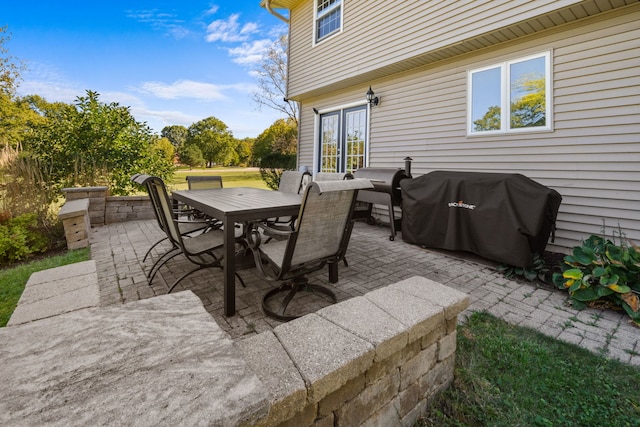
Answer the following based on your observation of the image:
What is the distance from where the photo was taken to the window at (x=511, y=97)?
4.05 metres

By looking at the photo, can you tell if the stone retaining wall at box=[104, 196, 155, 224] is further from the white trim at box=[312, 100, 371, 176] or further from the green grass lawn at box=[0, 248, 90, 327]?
the white trim at box=[312, 100, 371, 176]

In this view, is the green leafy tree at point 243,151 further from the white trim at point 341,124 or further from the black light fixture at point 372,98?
the black light fixture at point 372,98

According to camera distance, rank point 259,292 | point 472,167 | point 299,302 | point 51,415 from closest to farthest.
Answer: point 51,415 < point 299,302 < point 259,292 < point 472,167

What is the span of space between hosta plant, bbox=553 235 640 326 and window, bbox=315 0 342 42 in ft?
19.4

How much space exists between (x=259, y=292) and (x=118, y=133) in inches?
230

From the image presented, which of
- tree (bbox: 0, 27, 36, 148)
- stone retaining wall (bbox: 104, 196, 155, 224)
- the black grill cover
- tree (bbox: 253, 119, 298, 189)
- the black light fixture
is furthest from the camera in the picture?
tree (bbox: 0, 27, 36, 148)

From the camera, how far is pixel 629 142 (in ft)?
11.2

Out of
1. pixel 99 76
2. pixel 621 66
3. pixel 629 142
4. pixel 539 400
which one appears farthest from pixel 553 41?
pixel 99 76

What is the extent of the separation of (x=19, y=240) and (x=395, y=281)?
4555 mm

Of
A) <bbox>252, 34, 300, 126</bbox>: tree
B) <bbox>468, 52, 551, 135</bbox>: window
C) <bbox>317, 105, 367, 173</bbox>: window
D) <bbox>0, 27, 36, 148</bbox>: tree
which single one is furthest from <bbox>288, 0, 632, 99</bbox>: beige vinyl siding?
<bbox>0, 27, 36, 148</bbox>: tree

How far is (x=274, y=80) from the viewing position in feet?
50.2

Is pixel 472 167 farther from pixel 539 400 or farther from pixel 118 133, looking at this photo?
pixel 118 133

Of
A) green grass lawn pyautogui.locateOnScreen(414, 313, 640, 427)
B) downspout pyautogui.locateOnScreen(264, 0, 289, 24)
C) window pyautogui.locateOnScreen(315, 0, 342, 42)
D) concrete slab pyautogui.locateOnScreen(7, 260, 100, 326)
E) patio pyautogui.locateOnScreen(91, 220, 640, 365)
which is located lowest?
green grass lawn pyautogui.locateOnScreen(414, 313, 640, 427)

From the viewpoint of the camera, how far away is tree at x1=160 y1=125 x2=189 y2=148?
36031 millimetres
